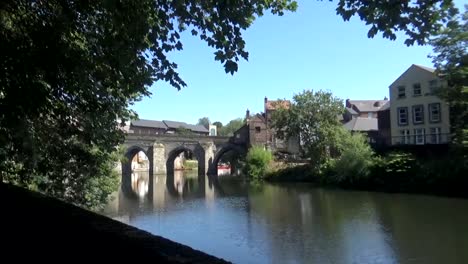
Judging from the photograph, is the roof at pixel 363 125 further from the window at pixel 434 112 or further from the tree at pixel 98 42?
the tree at pixel 98 42

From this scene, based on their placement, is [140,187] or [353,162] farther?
[140,187]

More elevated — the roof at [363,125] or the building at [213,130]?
the building at [213,130]

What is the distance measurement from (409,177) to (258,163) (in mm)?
23579

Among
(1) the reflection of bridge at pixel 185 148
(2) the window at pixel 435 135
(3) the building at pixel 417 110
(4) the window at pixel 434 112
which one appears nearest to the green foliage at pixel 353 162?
(3) the building at pixel 417 110

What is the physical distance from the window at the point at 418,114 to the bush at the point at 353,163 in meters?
5.98

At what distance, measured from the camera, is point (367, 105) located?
76062mm

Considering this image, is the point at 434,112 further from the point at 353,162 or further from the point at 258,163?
the point at 258,163

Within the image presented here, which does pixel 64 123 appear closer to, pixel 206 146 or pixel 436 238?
pixel 436 238

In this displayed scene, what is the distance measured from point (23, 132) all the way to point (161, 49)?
7.22ft

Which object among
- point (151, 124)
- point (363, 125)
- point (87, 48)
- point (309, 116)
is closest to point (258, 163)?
point (309, 116)

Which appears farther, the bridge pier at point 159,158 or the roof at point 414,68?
the bridge pier at point 159,158

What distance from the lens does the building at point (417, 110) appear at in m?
41.9

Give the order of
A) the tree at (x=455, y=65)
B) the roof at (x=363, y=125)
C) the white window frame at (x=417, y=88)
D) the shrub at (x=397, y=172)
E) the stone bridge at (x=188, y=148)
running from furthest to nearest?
the stone bridge at (x=188, y=148), the roof at (x=363, y=125), the white window frame at (x=417, y=88), the shrub at (x=397, y=172), the tree at (x=455, y=65)

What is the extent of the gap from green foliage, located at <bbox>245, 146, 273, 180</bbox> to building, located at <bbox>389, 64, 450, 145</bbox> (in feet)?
48.6
